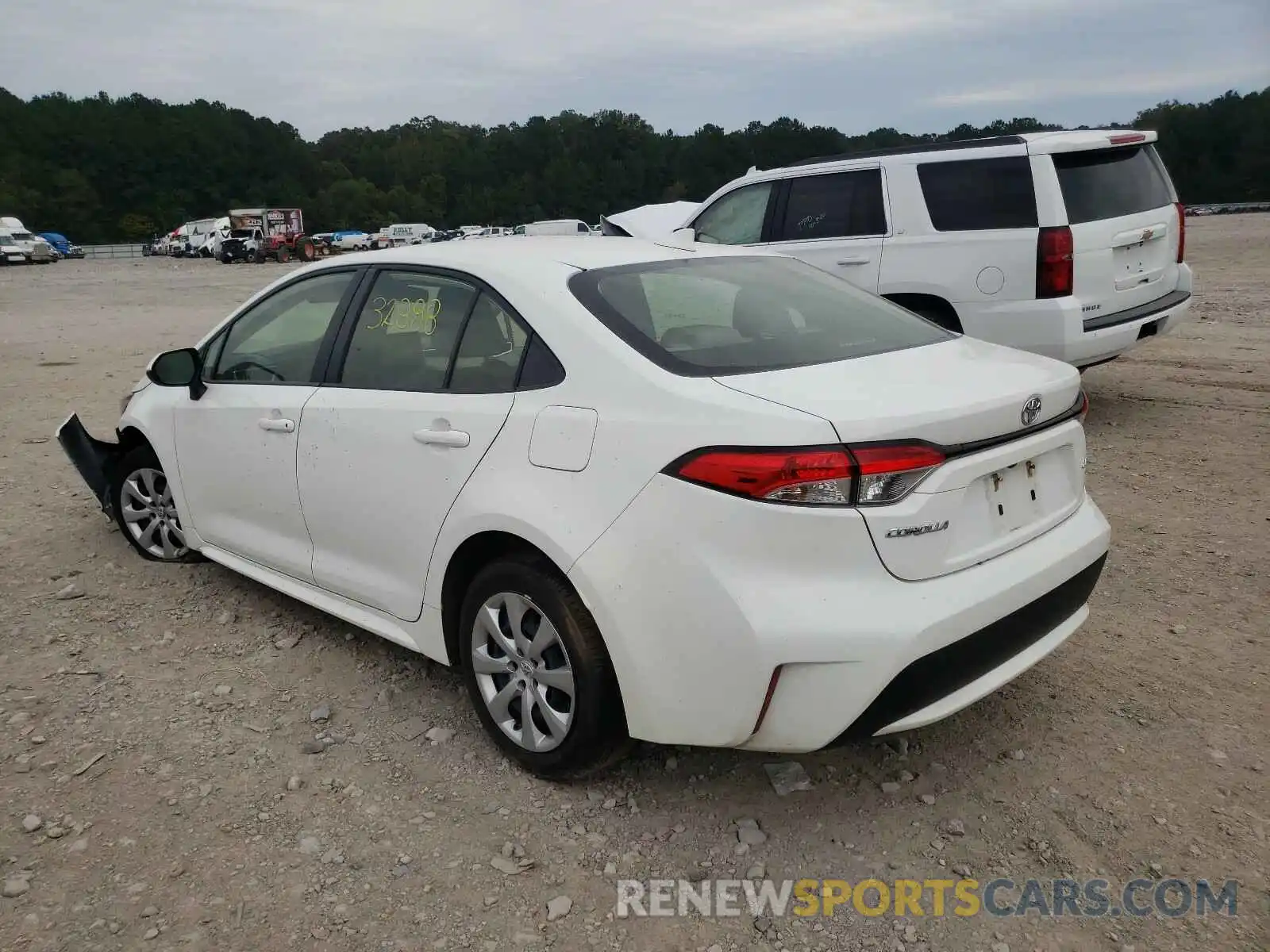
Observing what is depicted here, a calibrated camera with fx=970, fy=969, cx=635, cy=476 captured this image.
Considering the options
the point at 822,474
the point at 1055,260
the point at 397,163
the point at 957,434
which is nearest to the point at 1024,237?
the point at 1055,260

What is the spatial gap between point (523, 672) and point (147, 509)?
9.36ft

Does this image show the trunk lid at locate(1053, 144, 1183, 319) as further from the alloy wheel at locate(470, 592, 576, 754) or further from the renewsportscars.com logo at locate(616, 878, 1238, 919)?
the alloy wheel at locate(470, 592, 576, 754)

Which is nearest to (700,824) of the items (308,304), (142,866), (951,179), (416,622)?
(416,622)

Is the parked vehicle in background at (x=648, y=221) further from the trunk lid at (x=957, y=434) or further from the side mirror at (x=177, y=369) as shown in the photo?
the trunk lid at (x=957, y=434)

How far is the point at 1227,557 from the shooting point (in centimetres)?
443

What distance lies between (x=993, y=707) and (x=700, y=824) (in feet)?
3.84

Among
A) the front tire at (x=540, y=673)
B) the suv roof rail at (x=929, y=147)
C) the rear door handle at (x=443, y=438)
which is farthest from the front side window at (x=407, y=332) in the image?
the suv roof rail at (x=929, y=147)

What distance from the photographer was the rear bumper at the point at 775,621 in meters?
2.33

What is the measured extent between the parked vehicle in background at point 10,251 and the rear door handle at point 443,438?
5122 centimetres

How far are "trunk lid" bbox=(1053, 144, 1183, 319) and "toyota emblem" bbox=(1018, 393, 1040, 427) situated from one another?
4141mm

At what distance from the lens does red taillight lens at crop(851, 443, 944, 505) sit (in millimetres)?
2330

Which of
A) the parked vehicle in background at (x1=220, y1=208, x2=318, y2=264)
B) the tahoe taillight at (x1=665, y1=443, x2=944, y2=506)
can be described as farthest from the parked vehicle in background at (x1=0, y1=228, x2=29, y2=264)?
the tahoe taillight at (x1=665, y1=443, x2=944, y2=506)

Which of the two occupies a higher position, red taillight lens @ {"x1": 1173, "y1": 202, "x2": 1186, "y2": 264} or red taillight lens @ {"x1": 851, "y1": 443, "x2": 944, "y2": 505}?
red taillight lens @ {"x1": 1173, "y1": 202, "x2": 1186, "y2": 264}

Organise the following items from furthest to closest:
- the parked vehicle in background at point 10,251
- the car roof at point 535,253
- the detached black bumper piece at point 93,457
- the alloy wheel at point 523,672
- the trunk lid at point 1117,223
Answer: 1. the parked vehicle in background at point 10,251
2. the trunk lid at point 1117,223
3. the detached black bumper piece at point 93,457
4. the car roof at point 535,253
5. the alloy wheel at point 523,672
